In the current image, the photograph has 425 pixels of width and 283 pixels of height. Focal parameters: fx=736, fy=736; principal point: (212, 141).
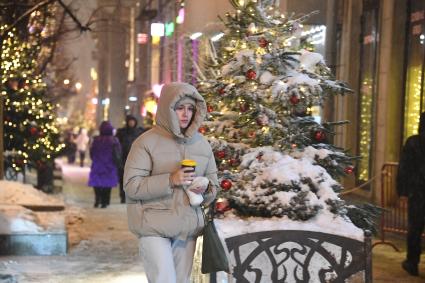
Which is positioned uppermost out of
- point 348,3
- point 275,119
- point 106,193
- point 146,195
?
point 348,3

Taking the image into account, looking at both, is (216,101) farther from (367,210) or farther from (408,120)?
(408,120)

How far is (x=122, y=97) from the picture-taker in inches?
2687

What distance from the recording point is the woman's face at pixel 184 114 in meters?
4.88

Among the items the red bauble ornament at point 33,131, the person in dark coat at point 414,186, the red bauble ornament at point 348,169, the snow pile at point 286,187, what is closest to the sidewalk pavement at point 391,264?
the person in dark coat at point 414,186

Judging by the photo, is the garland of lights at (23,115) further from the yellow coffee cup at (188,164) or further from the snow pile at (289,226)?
the yellow coffee cup at (188,164)

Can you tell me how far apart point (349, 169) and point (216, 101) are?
140 cm

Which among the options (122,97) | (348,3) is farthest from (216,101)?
(122,97)

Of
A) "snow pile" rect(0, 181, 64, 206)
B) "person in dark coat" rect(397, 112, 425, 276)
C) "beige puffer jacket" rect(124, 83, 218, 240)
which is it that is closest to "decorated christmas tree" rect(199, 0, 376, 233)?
"beige puffer jacket" rect(124, 83, 218, 240)

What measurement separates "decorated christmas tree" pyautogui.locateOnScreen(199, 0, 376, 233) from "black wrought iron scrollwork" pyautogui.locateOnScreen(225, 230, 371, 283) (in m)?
0.45

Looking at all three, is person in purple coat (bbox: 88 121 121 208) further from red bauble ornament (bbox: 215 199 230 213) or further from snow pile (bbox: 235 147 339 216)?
red bauble ornament (bbox: 215 199 230 213)

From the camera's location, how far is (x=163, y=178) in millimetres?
4672

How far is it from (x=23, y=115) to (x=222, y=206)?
33.4 feet

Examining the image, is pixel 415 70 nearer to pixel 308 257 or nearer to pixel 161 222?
pixel 308 257

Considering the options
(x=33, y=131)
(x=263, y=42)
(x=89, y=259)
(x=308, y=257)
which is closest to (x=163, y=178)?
(x=308, y=257)
